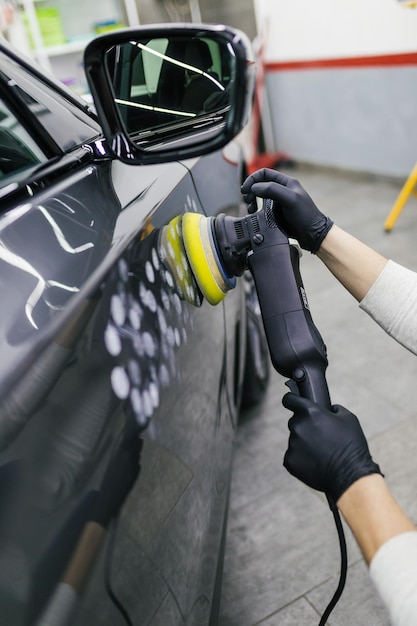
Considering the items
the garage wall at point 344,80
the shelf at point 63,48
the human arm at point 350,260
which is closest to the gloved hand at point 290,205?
the human arm at point 350,260

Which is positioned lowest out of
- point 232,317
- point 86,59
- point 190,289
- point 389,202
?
point 389,202

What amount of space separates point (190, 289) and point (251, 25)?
5557mm

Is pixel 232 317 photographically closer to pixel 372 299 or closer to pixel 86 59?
pixel 372 299

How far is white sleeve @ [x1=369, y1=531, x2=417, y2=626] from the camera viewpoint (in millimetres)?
635

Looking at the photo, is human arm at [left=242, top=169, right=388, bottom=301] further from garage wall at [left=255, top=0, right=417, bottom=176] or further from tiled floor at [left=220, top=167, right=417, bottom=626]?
garage wall at [left=255, top=0, right=417, bottom=176]

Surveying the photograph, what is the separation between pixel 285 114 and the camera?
19.5ft

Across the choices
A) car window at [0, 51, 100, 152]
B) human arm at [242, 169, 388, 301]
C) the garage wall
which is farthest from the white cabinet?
human arm at [242, 169, 388, 301]

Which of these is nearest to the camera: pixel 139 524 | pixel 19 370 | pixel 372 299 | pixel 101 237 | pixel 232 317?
pixel 19 370

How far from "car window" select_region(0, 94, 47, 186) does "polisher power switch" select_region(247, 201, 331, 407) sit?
13.0 inches

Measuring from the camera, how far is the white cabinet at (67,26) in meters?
5.27

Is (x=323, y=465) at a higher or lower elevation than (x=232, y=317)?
higher

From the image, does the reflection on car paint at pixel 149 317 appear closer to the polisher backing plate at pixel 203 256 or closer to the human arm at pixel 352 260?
the polisher backing plate at pixel 203 256

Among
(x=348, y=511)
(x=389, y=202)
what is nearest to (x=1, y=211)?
(x=348, y=511)

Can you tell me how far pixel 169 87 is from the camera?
1010mm
